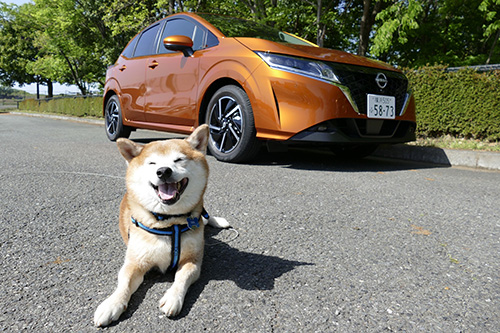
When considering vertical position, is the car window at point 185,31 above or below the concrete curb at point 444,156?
above

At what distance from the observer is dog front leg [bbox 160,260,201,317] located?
145cm

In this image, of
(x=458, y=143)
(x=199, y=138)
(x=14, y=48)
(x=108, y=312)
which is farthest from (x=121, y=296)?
(x=14, y=48)

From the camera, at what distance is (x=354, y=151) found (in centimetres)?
603

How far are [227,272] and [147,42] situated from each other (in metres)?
5.43

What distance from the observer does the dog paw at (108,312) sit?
138 centimetres

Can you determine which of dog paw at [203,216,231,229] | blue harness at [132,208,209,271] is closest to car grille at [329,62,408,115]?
dog paw at [203,216,231,229]

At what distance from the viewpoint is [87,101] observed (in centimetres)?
1883

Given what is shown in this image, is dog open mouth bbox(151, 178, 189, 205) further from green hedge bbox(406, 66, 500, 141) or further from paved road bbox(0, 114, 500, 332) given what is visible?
green hedge bbox(406, 66, 500, 141)

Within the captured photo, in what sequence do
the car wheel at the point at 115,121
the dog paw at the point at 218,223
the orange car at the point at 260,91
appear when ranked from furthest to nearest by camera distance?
1. the car wheel at the point at 115,121
2. the orange car at the point at 260,91
3. the dog paw at the point at 218,223

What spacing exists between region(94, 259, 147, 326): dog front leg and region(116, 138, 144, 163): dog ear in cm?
50

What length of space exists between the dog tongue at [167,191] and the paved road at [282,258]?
417mm

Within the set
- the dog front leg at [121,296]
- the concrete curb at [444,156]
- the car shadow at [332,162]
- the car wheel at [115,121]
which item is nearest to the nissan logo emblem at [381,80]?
the car shadow at [332,162]

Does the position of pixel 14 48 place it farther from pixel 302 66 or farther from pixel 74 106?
pixel 302 66

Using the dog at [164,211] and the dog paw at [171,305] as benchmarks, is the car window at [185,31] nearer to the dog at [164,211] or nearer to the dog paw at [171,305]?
the dog at [164,211]
